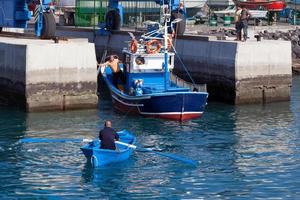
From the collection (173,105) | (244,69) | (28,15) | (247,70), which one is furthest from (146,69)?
(28,15)

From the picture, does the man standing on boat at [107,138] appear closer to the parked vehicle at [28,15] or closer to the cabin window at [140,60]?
the cabin window at [140,60]

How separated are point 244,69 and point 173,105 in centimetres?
549

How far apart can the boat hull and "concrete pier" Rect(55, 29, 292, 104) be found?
14.1ft

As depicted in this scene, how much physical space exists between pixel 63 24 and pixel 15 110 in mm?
23051

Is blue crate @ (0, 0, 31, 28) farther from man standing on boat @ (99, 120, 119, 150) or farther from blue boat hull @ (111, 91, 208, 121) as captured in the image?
man standing on boat @ (99, 120, 119, 150)

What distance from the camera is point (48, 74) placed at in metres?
32.7

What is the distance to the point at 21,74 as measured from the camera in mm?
32469

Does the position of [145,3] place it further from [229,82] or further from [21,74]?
[21,74]

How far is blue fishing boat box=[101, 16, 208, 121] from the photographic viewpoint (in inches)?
1242

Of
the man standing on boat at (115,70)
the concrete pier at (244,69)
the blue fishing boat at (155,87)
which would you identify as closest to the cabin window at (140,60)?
the blue fishing boat at (155,87)

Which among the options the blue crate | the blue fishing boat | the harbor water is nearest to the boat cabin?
the blue fishing boat

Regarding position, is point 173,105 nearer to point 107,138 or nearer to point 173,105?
point 173,105

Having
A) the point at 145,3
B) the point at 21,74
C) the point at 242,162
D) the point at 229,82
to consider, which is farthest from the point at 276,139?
the point at 145,3

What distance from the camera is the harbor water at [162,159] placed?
72.3 ft
